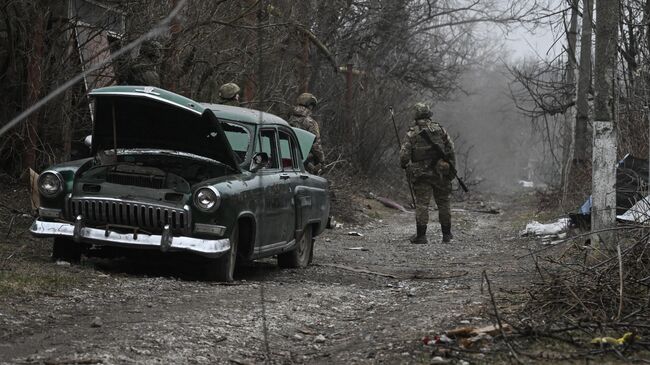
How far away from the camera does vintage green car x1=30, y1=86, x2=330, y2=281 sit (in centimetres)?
820

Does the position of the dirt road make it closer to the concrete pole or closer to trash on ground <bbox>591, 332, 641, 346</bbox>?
trash on ground <bbox>591, 332, 641, 346</bbox>

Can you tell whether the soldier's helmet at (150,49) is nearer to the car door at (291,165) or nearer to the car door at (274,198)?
the car door at (291,165)

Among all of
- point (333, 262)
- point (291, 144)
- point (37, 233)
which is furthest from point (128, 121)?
point (333, 262)

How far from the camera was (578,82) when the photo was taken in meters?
19.9

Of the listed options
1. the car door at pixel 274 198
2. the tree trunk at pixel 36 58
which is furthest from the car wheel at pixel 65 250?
the tree trunk at pixel 36 58

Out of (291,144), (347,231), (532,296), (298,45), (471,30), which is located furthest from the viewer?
(471,30)

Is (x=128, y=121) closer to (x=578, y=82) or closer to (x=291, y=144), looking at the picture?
(x=291, y=144)

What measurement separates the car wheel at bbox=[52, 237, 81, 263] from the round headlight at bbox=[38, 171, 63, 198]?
490 mm

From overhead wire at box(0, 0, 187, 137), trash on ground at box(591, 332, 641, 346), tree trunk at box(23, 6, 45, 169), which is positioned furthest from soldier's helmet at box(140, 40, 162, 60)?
trash on ground at box(591, 332, 641, 346)

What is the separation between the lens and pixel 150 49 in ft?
40.2

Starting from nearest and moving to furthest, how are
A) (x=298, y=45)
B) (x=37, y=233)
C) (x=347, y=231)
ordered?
(x=37, y=233)
(x=347, y=231)
(x=298, y=45)

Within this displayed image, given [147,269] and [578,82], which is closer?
[147,269]

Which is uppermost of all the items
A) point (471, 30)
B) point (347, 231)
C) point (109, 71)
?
point (471, 30)

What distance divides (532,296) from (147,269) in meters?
3.98
